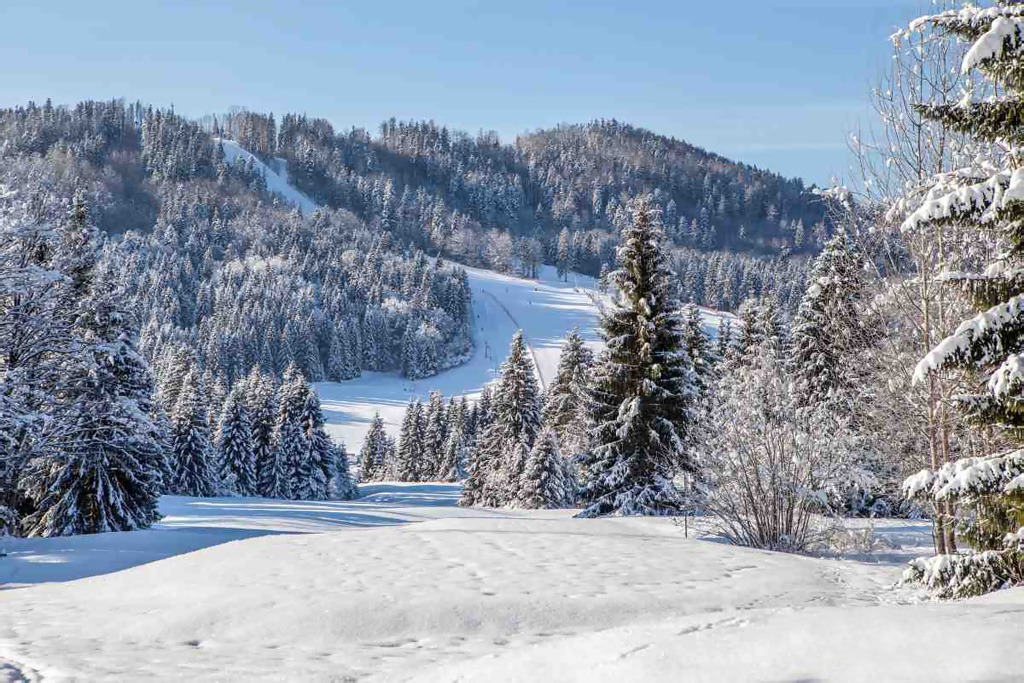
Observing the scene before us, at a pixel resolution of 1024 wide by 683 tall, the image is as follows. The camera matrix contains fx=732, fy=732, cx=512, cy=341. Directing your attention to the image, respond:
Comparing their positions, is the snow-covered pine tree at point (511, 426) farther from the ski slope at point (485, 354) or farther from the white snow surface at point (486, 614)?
the ski slope at point (485, 354)

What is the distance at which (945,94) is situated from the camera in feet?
37.9

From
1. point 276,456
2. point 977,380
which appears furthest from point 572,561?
point 276,456

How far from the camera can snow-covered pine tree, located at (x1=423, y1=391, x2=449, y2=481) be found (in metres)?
74.8

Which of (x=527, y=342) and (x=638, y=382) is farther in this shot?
(x=527, y=342)

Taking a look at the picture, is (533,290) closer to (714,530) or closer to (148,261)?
(148,261)

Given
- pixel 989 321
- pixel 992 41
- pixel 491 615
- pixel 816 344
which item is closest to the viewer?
pixel 992 41

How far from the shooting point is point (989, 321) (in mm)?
6250

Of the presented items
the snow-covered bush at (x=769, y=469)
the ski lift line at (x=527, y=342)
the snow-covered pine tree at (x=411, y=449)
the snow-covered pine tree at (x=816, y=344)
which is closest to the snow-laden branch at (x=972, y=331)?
the snow-covered bush at (x=769, y=469)

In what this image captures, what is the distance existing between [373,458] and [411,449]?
883 centimetres

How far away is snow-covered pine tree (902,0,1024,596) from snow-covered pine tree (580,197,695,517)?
14763mm

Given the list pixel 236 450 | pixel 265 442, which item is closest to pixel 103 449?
pixel 236 450

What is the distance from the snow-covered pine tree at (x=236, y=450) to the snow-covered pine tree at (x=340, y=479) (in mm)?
6114

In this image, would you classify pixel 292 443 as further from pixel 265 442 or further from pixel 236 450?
pixel 236 450

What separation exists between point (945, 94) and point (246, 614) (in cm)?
1243
